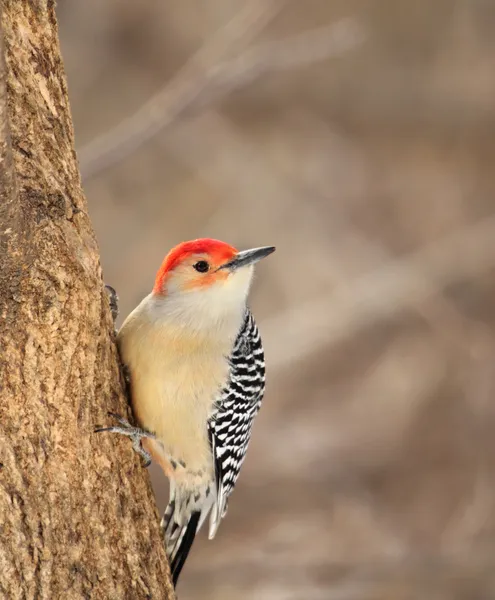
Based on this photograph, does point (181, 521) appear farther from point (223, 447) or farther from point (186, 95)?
point (186, 95)

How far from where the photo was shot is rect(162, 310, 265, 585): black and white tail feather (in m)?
3.17

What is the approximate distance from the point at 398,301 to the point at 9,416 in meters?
5.54

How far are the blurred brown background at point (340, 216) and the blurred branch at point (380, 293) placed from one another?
0.03m

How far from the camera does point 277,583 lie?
6.11 metres

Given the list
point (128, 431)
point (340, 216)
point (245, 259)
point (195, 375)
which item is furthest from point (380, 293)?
point (128, 431)

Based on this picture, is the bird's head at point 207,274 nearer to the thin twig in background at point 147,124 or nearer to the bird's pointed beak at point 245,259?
the bird's pointed beak at point 245,259

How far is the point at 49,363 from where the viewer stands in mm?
2244

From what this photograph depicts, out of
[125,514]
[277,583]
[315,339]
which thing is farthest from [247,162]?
[125,514]

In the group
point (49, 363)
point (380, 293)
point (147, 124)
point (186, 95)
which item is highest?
point (380, 293)

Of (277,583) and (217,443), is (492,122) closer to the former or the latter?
(277,583)

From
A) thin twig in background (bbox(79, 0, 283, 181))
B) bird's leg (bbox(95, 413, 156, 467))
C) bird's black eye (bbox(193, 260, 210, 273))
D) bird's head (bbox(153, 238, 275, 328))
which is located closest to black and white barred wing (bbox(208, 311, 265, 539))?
bird's head (bbox(153, 238, 275, 328))

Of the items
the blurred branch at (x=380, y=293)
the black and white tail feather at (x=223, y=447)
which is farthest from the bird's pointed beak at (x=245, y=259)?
the blurred branch at (x=380, y=293)

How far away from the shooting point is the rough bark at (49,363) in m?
2.15

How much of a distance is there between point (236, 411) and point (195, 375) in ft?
0.92
